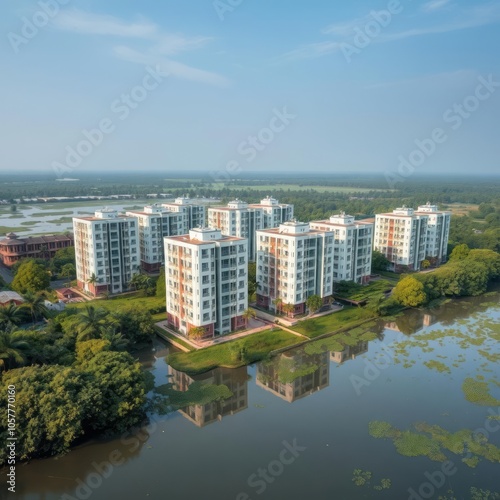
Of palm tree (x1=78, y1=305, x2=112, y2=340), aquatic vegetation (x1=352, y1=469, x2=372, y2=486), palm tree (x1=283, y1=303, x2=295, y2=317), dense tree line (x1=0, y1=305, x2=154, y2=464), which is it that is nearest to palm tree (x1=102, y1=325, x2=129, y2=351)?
dense tree line (x1=0, y1=305, x2=154, y2=464)

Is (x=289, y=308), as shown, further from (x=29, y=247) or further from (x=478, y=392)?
(x=29, y=247)

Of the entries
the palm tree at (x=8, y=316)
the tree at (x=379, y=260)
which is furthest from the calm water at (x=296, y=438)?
the tree at (x=379, y=260)

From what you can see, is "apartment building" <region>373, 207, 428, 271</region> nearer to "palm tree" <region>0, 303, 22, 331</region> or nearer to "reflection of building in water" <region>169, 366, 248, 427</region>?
"reflection of building in water" <region>169, 366, 248, 427</region>

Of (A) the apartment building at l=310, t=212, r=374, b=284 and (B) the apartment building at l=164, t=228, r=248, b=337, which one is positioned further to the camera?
(A) the apartment building at l=310, t=212, r=374, b=284

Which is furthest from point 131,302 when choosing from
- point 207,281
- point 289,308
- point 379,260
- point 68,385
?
point 379,260

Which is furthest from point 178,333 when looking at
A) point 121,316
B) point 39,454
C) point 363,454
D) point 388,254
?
point 388,254

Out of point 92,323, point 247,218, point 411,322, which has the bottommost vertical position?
point 411,322
